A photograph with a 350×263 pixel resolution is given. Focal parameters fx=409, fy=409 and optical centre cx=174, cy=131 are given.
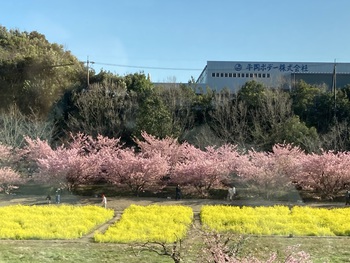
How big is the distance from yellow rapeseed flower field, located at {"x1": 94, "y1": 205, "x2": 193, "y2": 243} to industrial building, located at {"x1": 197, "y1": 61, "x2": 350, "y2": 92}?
2124 cm

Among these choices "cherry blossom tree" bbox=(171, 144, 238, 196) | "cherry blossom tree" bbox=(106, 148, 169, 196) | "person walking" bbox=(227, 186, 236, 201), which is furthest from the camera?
"cherry blossom tree" bbox=(106, 148, 169, 196)

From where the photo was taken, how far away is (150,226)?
10305 millimetres

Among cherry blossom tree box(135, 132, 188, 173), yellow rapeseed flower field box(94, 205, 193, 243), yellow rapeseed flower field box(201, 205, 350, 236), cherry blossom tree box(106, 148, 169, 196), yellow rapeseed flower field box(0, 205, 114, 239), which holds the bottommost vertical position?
yellow rapeseed flower field box(0, 205, 114, 239)

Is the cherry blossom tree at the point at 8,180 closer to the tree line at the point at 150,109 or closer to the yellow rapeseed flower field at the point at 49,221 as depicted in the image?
the tree line at the point at 150,109

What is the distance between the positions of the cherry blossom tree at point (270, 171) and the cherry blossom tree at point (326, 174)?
0.41 m

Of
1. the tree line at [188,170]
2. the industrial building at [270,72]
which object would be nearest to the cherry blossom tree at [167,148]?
the tree line at [188,170]

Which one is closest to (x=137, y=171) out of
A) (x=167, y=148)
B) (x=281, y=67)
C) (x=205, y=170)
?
(x=167, y=148)

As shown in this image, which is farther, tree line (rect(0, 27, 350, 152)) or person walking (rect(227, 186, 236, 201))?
tree line (rect(0, 27, 350, 152))

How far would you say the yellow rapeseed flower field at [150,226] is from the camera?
29.2ft

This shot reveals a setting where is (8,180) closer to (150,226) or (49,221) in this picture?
(49,221)

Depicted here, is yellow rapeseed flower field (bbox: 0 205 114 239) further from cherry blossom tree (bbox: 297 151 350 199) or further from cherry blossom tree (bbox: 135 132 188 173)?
cherry blossom tree (bbox: 297 151 350 199)

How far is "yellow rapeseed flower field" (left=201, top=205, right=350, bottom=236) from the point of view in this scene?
988cm

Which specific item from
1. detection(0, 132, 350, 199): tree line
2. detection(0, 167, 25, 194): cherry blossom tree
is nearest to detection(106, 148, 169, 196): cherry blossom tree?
detection(0, 132, 350, 199): tree line

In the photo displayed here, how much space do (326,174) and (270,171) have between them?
2.22 meters
